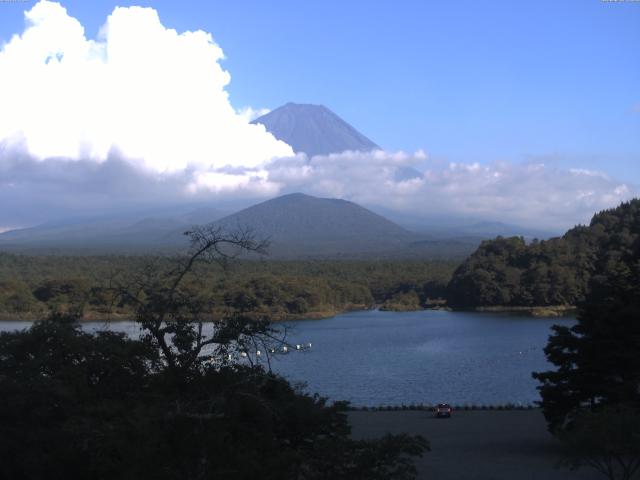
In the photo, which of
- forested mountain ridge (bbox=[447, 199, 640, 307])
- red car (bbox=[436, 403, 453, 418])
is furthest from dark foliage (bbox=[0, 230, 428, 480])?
forested mountain ridge (bbox=[447, 199, 640, 307])

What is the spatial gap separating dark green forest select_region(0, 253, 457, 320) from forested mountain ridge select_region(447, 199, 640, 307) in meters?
4.14

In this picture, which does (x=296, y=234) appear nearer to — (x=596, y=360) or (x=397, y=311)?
(x=397, y=311)

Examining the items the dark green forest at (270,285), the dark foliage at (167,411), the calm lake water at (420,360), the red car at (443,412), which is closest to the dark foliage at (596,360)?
the red car at (443,412)

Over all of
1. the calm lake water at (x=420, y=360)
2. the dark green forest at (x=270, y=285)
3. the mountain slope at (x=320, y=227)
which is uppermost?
the mountain slope at (x=320, y=227)

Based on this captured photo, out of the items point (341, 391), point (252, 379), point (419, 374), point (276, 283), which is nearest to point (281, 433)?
point (252, 379)

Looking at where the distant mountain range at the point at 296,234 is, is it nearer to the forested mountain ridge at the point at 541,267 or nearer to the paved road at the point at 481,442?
the forested mountain ridge at the point at 541,267

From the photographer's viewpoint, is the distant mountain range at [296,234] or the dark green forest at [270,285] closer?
the dark green forest at [270,285]

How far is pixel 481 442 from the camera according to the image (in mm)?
12188

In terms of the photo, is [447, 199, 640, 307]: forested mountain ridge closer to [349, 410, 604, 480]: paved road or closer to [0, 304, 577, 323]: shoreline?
[0, 304, 577, 323]: shoreline

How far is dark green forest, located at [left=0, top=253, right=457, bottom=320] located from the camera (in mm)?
40062

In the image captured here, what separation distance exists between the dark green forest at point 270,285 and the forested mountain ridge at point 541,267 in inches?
163

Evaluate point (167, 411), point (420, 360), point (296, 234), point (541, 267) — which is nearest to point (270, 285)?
point (541, 267)

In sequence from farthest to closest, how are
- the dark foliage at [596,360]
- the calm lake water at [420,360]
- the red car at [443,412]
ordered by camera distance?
the calm lake water at [420,360] < the red car at [443,412] < the dark foliage at [596,360]

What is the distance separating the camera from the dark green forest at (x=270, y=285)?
4006 centimetres
